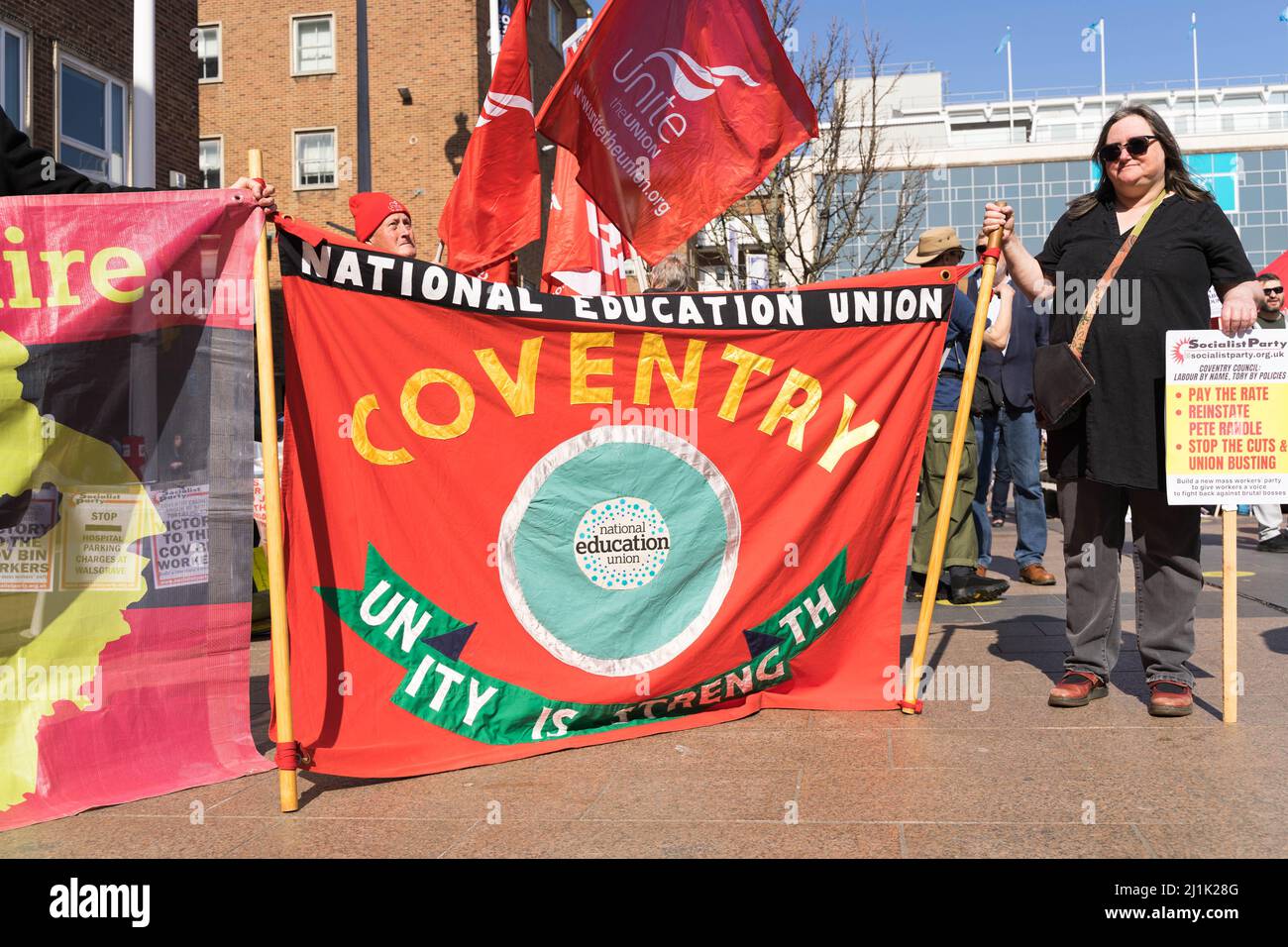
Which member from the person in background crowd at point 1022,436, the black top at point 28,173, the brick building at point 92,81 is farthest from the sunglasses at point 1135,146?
the brick building at point 92,81

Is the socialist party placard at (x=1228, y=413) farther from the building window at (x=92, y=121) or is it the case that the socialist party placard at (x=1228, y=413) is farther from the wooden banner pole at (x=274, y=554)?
the building window at (x=92, y=121)

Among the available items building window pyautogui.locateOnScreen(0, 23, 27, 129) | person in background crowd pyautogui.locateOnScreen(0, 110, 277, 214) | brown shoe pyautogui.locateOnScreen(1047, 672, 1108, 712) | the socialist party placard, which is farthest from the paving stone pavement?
building window pyautogui.locateOnScreen(0, 23, 27, 129)

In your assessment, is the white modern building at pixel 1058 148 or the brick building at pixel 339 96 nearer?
the brick building at pixel 339 96

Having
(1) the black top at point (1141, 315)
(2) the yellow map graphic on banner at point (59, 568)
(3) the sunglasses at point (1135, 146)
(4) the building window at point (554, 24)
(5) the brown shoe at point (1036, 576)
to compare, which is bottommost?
(5) the brown shoe at point (1036, 576)

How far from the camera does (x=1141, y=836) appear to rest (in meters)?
3.17

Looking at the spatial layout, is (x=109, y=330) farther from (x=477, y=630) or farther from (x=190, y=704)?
(x=477, y=630)

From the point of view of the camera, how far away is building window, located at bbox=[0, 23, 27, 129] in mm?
14312

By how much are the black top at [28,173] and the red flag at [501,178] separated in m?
1.75

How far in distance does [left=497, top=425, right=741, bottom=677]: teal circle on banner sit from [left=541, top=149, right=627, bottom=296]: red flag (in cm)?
213

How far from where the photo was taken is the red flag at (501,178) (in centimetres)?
556

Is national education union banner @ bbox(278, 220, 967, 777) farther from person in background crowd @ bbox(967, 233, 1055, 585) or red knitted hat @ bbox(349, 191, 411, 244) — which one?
person in background crowd @ bbox(967, 233, 1055, 585)

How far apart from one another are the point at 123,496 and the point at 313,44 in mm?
29278

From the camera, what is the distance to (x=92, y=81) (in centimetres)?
1611

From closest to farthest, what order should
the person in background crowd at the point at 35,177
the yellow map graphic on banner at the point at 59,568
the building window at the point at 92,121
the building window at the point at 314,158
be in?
the yellow map graphic on banner at the point at 59,568, the person in background crowd at the point at 35,177, the building window at the point at 92,121, the building window at the point at 314,158
